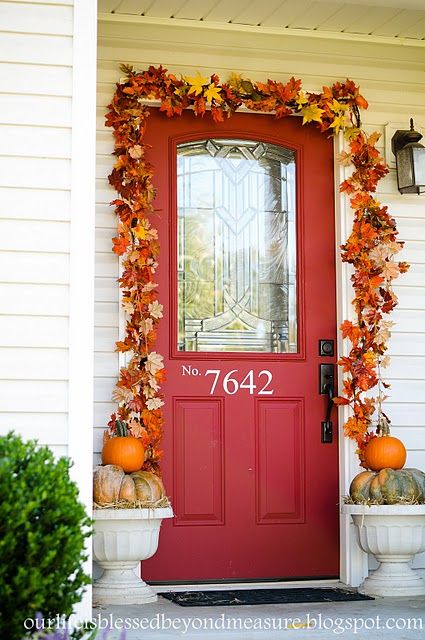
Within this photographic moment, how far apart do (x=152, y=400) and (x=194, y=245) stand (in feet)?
2.85

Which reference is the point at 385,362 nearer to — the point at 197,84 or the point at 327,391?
the point at 327,391

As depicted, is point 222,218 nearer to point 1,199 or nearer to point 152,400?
point 152,400

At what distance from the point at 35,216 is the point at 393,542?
7.92 feet

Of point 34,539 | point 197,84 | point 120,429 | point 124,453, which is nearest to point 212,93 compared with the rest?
point 197,84

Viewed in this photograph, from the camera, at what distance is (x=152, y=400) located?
5277 millimetres

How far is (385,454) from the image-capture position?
5301mm

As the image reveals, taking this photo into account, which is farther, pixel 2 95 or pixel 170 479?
pixel 170 479

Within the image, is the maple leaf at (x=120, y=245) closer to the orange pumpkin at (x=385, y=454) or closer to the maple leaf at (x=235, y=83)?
the maple leaf at (x=235, y=83)

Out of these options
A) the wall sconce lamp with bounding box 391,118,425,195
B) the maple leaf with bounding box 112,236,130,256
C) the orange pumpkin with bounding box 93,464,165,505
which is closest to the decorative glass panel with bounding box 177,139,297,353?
the maple leaf with bounding box 112,236,130,256

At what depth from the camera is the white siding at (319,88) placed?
5391 mm

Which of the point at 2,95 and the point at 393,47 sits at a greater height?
the point at 393,47

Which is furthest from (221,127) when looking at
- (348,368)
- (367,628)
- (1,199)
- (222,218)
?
(367,628)

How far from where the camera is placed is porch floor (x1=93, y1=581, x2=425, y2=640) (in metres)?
4.21

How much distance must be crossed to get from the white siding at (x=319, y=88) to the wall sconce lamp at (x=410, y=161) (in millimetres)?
100
